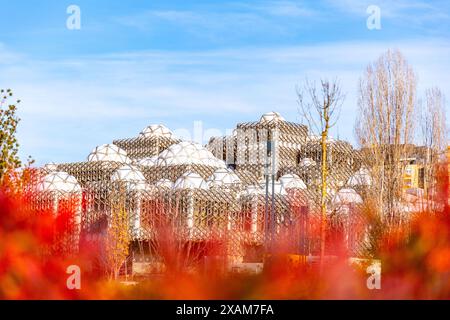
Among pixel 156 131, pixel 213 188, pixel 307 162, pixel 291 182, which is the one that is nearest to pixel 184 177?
pixel 213 188

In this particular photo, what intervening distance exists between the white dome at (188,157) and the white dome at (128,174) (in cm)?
514

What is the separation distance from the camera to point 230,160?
2781 inches

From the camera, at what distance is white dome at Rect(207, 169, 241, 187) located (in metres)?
53.4

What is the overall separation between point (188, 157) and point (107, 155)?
30.6ft

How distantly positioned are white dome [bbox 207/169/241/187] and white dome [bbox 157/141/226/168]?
3717 millimetres

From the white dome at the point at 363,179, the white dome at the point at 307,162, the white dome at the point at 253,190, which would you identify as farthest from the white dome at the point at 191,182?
the white dome at the point at 307,162

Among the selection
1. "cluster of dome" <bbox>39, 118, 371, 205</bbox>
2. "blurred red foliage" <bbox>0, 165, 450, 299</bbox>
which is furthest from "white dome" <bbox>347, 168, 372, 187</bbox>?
"blurred red foliage" <bbox>0, 165, 450, 299</bbox>

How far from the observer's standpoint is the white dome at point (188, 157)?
5997 cm

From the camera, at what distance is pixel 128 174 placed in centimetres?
5450

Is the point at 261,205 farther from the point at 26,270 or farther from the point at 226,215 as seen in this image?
the point at 26,270

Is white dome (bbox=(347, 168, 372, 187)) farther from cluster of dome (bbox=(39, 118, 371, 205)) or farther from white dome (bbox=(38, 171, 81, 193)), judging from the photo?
white dome (bbox=(38, 171, 81, 193))

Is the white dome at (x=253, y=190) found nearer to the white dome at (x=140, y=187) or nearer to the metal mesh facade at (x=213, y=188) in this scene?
the metal mesh facade at (x=213, y=188)

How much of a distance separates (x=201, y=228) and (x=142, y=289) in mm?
34035

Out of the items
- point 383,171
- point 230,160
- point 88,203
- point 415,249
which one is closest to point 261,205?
point 88,203
